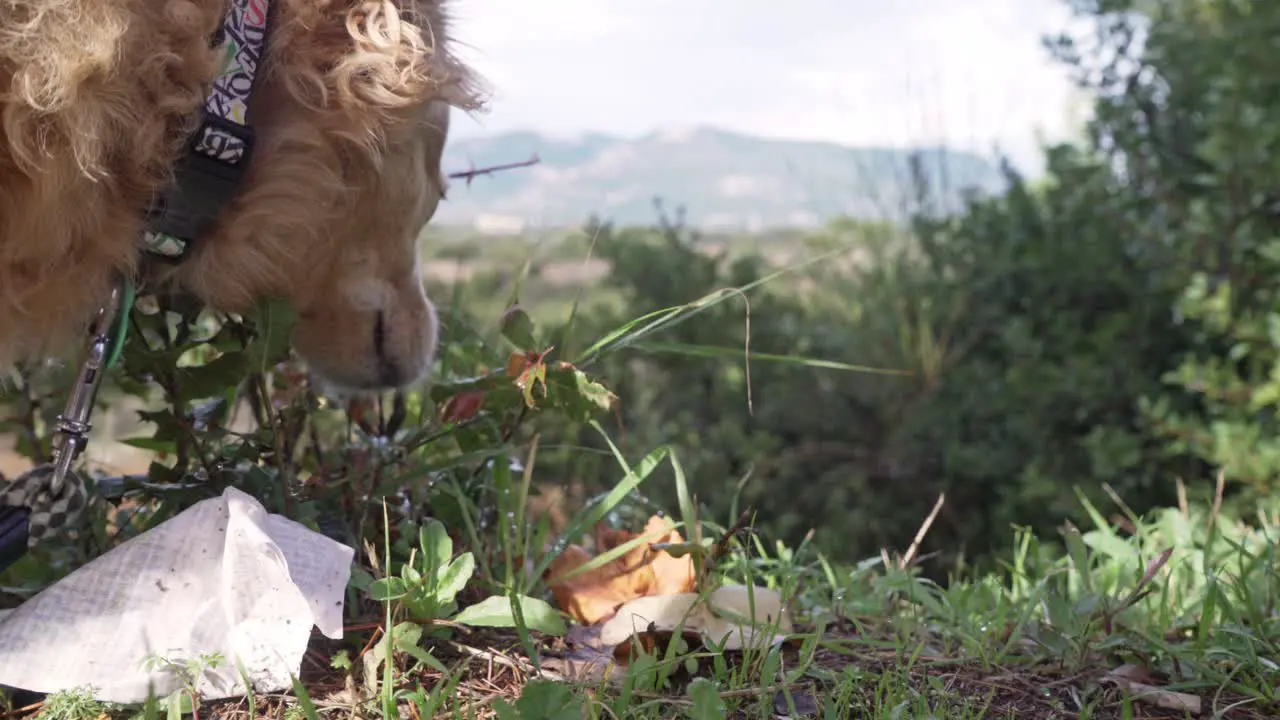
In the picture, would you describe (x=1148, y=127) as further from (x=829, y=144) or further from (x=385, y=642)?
(x=385, y=642)

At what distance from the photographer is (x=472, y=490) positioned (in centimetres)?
207

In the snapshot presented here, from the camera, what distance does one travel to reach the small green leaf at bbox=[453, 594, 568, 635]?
158 cm

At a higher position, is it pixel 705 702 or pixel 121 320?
pixel 121 320

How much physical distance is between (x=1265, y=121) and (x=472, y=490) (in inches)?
126

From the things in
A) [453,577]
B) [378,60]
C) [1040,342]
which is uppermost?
[378,60]

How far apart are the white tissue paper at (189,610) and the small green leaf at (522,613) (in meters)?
0.19

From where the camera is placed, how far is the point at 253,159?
184cm

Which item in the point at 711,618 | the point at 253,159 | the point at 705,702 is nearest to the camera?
the point at 705,702

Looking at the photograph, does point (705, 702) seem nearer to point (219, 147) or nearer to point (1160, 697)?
point (1160, 697)

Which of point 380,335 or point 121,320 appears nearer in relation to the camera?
point 121,320

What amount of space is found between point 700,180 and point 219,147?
528cm

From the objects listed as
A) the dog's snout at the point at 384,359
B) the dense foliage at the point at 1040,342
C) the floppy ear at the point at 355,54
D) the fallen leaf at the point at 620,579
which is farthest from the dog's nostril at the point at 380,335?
the dense foliage at the point at 1040,342

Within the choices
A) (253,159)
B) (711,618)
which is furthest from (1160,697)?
(253,159)

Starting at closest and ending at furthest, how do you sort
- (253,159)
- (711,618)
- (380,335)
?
(711,618) → (253,159) → (380,335)
